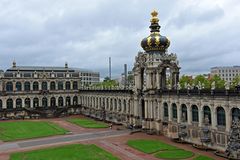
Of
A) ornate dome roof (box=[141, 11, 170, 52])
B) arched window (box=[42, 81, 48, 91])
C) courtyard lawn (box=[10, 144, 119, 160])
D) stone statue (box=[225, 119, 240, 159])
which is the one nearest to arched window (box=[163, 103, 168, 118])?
ornate dome roof (box=[141, 11, 170, 52])

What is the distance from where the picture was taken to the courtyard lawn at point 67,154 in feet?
166

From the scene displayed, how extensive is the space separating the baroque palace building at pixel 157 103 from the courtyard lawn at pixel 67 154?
18.5m

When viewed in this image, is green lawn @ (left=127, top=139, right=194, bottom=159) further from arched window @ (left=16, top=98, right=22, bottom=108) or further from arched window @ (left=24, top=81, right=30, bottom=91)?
arched window @ (left=24, top=81, right=30, bottom=91)

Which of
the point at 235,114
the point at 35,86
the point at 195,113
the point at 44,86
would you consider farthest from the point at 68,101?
the point at 235,114

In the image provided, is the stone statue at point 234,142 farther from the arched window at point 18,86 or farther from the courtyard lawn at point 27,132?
the arched window at point 18,86

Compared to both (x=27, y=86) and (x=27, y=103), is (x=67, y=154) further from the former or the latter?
(x=27, y=86)

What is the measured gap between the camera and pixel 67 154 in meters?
53.0

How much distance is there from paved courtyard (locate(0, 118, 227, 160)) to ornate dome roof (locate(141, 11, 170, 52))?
2112cm

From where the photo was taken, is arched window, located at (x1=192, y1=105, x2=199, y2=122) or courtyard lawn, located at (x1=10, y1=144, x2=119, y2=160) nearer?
courtyard lawn, located at (x1=10, y1=144, x2=119, y2=160)

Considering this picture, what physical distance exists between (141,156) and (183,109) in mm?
17739

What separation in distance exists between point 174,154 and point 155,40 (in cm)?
3171

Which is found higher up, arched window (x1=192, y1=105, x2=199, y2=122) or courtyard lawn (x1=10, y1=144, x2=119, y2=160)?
arched window (x1=192, y1=105, x2=199, y2=122)

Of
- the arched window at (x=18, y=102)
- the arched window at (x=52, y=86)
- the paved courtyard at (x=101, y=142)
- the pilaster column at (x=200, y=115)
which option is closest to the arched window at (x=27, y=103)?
the arched window at (x=18, y=102)

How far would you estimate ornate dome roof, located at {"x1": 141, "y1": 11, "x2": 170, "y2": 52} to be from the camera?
7425 centimetres
